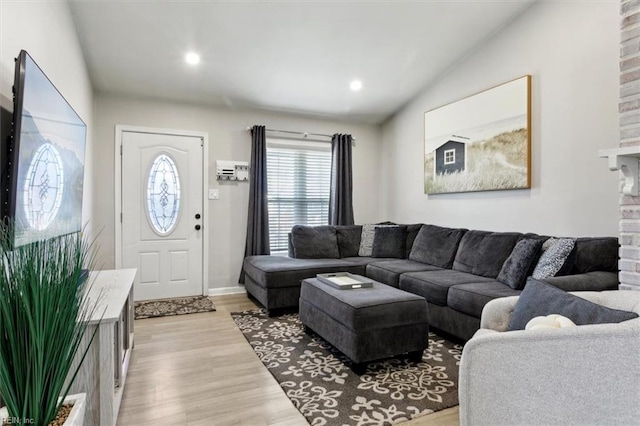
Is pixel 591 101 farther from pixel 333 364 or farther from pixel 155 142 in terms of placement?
pixel 155 142

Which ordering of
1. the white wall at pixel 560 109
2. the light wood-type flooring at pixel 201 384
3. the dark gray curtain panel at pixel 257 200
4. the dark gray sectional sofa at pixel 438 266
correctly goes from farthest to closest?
1. the dark gray curtain panel at pixel 257 200
2. the white wall at pixel 560 109
3. the dark gray sectional sofa at pixel 438 266
4. the light wood-type flooring at pixel 201 384

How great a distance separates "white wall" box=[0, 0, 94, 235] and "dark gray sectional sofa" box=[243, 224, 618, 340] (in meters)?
2.09

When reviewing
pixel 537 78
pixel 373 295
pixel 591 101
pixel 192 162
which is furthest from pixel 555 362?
pixel 192 162

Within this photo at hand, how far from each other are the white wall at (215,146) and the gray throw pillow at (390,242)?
3.56 ft

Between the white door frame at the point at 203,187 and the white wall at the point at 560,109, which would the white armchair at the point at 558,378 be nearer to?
the white wall at the point at 560,109

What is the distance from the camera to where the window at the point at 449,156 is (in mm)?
4051

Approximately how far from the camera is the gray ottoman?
2.31 meters

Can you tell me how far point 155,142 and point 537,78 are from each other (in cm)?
404

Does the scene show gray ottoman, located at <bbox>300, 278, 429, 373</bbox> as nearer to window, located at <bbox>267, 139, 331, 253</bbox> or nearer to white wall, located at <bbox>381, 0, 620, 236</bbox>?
white wall, located at <bbox>381, 0, 620, 236</bbox>

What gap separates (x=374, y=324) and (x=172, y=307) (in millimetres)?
2509

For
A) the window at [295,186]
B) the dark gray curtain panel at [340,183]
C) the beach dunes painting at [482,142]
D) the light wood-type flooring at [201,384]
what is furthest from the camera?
the dark gray curtain panel at [340,183]

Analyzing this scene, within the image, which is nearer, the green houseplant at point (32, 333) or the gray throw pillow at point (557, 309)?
the green houseplant at point (32, 333)

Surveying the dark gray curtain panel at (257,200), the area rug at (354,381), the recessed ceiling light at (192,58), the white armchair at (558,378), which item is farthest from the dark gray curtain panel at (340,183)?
the white armchair at (558,378)

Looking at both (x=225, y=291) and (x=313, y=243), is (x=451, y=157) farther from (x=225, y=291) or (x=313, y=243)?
(x=225, y=291)
